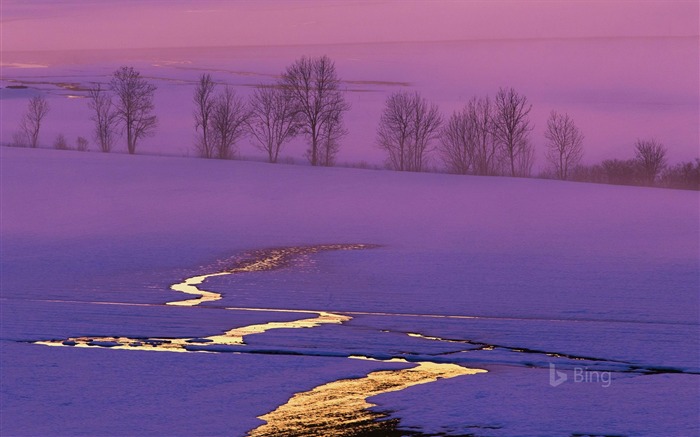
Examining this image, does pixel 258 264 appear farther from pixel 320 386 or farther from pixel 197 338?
pixel 320 386

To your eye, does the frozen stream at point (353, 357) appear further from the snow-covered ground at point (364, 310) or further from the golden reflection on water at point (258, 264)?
the golden reflection on water at point (258, 264)

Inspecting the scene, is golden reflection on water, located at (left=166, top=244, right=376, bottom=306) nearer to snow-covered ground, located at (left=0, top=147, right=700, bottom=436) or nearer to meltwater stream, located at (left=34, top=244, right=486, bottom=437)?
snow-covered ground, located at (left=0, top=147, right=700, bottom=436)

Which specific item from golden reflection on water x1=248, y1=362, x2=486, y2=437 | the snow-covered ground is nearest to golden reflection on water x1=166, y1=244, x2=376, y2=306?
the snow-covered ground

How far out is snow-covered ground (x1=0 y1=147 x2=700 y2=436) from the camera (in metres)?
10.4

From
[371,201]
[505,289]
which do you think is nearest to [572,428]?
[505,289]

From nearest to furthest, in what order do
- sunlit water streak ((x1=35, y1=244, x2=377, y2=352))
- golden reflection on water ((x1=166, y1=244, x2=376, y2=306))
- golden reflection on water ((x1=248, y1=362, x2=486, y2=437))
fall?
golden reflection on water ((x1=248, y1=362, x2=486, y2=437)), sunlit water streak ((x1=35, y1=244, x2=377, y2=352)), golden reflection on water ((x1=166, y1=244, x2=376, y2=306))

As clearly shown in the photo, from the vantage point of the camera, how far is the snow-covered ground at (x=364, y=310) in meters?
10.4

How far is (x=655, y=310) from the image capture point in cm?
1673

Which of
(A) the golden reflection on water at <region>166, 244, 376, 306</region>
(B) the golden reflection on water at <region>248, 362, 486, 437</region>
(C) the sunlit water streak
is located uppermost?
(A) the golden reflection on water at <region>166, 244, 376, 306</region>

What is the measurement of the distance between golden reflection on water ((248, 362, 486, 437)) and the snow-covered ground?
22 cm

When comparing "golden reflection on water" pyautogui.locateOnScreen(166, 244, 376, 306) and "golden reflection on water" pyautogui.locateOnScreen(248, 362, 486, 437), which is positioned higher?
"golden reflection on water" pyautogui.locateOnScreen(166, 244, 376, 306)

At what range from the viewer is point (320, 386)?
1134cm

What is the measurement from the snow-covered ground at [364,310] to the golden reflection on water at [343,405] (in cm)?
22

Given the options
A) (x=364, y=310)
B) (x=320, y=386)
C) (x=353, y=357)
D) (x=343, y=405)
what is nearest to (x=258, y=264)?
(x=364, y=310)
